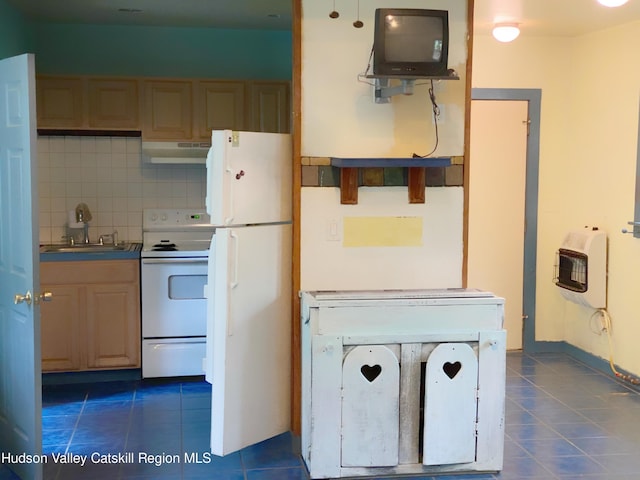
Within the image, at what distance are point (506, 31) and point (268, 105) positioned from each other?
1767 millimetres

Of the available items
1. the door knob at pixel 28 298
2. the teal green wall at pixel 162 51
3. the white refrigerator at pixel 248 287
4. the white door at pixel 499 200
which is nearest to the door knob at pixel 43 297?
the door knob at pixel 28 298

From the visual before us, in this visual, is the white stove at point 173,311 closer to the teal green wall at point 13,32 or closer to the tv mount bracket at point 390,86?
the teal green wall at point 13,32

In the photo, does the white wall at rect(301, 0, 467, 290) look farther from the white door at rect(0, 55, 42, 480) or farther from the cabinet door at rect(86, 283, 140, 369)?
the cabinet door at rect(86, 283, 140, 369)

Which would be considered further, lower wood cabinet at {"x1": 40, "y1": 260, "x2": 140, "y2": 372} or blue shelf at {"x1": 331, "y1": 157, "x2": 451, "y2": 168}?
lower wood cabinet at {"x1": 40, "y1": 260, "x2": 140, "y2": 372}

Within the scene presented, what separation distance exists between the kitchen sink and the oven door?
10.9 inches

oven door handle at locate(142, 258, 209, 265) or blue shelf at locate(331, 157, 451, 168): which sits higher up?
blue shelf at locate(331, 157, 451, 168)

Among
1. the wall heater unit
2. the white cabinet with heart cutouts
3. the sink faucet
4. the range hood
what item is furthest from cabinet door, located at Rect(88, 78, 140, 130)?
the wall heater unit

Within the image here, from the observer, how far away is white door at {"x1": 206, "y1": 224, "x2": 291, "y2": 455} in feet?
11.5

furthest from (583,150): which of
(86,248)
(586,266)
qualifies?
(86,248)

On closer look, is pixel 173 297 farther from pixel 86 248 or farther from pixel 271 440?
pixel 271 440

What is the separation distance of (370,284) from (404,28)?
129 cm

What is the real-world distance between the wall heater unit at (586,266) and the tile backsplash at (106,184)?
286cm

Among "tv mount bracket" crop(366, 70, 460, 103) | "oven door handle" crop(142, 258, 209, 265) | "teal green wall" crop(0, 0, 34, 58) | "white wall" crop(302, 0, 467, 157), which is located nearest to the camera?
"tv mount bracket" crop(366, 70, 460, 103)

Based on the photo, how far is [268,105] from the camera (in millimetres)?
5355
